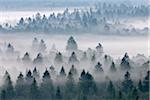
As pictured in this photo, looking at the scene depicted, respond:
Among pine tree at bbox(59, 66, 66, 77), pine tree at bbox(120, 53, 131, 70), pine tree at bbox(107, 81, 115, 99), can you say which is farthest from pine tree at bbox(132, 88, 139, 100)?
pine tree at bbox(59, 66, 66, 77)

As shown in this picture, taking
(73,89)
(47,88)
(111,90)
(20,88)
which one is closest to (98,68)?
(73,89)

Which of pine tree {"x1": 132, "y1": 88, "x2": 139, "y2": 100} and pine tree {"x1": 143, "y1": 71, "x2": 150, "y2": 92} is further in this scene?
pine tree {"x1": 143, "y1": 71, "x2": 150, "y2": 92}

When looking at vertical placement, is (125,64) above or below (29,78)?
above

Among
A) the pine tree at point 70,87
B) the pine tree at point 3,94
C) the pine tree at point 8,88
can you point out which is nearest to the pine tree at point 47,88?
the pine tree at point 70,87

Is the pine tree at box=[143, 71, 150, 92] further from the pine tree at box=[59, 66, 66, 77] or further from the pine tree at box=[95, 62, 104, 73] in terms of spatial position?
the pine tree at box=[95, 62, 104, 73]

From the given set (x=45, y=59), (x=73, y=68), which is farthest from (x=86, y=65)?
(x=45, y=59)

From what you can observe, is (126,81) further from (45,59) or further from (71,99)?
(45,59)

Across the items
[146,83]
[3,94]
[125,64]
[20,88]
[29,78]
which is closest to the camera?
[146,83]

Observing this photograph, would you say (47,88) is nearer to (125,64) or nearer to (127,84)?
(127,84)

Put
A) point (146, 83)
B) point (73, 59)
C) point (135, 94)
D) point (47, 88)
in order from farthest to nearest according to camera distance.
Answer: point (73, 59)
point (47, 88)
point (146, 83)
point (135, 94)
